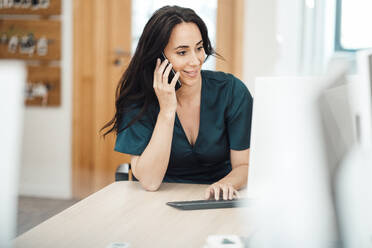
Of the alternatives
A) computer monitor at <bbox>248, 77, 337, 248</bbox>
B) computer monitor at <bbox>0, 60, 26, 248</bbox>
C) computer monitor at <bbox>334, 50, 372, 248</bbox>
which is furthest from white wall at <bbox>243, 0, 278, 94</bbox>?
computer monitor at <bbox>0, 60, 26, 248</bbox>

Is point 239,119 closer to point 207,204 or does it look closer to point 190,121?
point 190,121

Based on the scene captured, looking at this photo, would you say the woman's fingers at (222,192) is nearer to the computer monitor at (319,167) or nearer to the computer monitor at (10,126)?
the computer monitor at (319,167)

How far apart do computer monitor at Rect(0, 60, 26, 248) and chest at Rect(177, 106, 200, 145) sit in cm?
104

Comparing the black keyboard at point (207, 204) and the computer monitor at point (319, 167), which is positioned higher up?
the computer monitor at point (319, 167)

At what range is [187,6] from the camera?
3.08m

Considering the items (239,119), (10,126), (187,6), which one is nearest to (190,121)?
(239,119)

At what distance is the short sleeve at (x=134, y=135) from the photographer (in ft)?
4.68

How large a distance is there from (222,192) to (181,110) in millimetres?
436

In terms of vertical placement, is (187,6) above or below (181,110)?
above

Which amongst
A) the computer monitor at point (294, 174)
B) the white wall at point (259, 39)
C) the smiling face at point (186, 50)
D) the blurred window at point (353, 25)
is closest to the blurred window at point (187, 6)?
the white wall at point (259, 39)

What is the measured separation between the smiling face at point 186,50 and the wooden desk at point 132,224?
0.45 meters

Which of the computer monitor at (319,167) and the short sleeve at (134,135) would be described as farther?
the short sleeve at (134,135)

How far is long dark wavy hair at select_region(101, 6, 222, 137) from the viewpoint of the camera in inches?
57.0

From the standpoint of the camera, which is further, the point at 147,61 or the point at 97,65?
the point at 97,65
